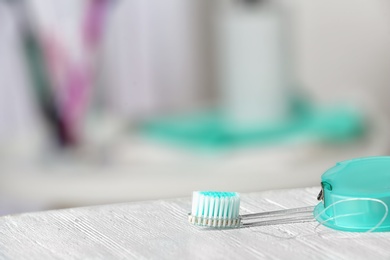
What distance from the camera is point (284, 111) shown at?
132 cm

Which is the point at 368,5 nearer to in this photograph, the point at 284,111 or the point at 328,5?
the point at 328,5

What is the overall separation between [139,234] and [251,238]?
5 cm

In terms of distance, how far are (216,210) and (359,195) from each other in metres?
0.07

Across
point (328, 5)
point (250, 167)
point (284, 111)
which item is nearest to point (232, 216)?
point (250, 167)

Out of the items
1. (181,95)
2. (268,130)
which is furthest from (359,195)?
(181,95)

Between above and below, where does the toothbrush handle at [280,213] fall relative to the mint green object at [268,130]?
above

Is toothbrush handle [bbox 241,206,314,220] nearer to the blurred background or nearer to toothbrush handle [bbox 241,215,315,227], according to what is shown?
toothbrush handle [bbox 241,215,315,227]

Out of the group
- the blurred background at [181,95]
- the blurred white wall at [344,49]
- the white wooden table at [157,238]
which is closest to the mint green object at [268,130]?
the blurred background at [181,95]

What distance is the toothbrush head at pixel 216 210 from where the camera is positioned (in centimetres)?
38

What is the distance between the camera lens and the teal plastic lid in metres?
0.36

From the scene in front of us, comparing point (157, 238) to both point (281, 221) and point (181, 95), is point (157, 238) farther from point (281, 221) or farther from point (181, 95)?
point (181, 95)

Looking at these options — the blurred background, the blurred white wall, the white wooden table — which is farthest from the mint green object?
the white wooden table

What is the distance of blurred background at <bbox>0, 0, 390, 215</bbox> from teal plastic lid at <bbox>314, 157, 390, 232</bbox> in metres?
0.77

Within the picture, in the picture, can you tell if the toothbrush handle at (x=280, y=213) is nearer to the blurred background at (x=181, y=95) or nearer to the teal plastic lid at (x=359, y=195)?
the teal plastic lid at (x=359, y=195)
